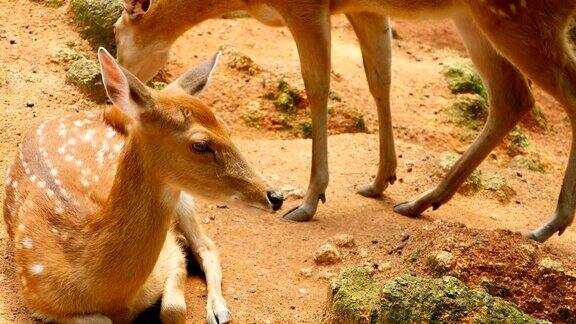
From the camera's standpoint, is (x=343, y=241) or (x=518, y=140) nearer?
(x=343, y=241)

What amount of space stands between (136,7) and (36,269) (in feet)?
8.67

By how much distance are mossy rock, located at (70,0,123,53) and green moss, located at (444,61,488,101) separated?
3.49 m

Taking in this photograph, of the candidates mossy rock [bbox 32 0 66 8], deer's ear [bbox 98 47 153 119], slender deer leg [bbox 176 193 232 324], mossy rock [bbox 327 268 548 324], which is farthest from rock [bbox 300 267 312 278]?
mossy rock [bbox 32 0 66 8]

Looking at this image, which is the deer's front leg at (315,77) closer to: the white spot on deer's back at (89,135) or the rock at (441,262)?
the white spot on deer's back at (89,135)

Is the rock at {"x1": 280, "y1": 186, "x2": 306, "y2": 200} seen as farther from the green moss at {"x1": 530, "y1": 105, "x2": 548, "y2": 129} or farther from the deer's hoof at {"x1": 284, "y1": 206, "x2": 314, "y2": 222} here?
the green moss at {"x1": 530, "y1": 105, "x2": 548, "y2": 129}

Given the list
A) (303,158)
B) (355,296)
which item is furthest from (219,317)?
(303,158)

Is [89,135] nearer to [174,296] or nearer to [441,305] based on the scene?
[174,296]

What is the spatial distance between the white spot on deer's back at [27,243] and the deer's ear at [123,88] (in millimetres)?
943

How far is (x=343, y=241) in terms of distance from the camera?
596cm

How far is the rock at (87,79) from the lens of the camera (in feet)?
25.1

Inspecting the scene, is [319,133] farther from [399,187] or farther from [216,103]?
[216,103]

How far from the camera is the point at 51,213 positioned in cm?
495

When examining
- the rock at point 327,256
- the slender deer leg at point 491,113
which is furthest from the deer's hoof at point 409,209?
the rock at point 327,256

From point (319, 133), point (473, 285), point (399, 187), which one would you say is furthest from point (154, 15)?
point (473, 285)
